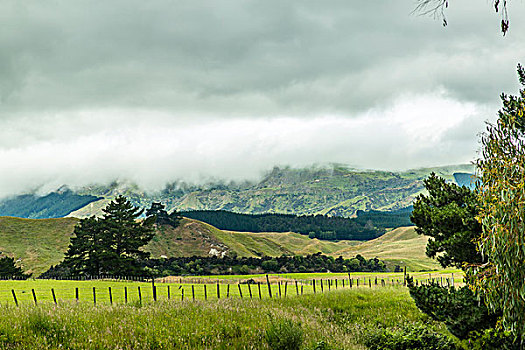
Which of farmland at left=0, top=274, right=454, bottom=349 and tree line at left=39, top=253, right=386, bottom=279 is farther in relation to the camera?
tree line at left=39, top=253, right=386, bottom=279

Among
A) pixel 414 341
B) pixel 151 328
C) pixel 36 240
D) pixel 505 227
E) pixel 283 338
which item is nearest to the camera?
pixel 505 227

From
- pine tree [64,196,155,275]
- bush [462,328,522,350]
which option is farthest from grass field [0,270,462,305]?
pine tree [64,196,155,275]

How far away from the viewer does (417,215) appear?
61.5 feet

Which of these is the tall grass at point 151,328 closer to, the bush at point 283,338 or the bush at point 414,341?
the bush at point 283,338

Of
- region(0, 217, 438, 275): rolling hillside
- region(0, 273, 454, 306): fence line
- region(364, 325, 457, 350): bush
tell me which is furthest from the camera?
region(0, 217, 438, 275): rolling hillside

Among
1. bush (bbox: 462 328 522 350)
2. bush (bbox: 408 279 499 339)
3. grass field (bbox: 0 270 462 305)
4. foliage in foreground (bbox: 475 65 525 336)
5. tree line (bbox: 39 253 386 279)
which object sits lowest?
tree line (bbox: 39 253 386 279)

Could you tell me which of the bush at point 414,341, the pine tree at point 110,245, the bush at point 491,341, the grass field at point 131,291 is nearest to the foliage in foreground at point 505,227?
the bush at point 491,341

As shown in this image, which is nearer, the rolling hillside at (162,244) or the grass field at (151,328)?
the grass field at (151,328)

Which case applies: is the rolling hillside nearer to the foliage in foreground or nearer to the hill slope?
the hill slope

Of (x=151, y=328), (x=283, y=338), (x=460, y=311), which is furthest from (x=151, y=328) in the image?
(x=460, y=311)

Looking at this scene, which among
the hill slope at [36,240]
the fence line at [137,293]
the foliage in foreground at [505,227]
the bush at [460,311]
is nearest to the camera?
the foliage in foreground at [505,227]

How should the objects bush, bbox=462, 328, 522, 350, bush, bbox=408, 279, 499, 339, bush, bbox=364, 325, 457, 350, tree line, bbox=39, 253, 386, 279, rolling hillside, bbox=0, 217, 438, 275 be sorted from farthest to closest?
rolling hillside, bbox=0, 217, 438, 275 → tree line, bbox=39, 253, 386, 279 → bush, bbox=364, 325, 457, 350 → bush, bbox=408, 279, 499, 339 → bush, bbox=462, 328, 522, 350

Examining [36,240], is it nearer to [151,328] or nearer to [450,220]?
[151,328]

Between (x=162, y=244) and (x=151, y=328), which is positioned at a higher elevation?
(x=151, y=328)
